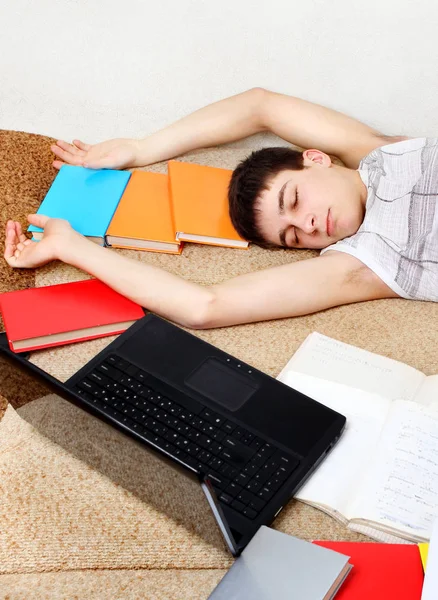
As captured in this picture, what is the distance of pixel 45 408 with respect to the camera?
859 mm

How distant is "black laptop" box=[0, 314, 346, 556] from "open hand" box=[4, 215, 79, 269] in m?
0.24

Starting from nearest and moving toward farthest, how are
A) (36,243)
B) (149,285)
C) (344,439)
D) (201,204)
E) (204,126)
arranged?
(344,439), (149,285), (36,243), (201,204), (204,126)

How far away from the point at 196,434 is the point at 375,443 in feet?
0.79

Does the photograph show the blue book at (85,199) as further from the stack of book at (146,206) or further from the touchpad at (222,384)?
the touchpad at (222,384)

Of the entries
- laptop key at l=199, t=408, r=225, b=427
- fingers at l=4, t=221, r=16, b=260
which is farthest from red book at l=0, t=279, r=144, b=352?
laptop key at l=199, t=408, r=225, b=427

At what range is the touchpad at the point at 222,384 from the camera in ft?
3.17

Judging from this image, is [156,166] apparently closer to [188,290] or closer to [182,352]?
[188,290]

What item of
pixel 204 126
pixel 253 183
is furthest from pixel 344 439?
pixel 204 126

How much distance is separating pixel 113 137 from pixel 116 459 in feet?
3.46

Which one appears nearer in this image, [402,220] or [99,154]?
[402,220]

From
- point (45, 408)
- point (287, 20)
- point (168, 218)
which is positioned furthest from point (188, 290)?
point (287, 20)

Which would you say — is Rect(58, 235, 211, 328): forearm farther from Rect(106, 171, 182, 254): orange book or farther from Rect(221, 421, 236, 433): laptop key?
Rect(221, 421, 236, 433): laptop key

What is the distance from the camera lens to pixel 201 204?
4.63 ft

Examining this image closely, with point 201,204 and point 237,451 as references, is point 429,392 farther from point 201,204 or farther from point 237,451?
point 201,204
